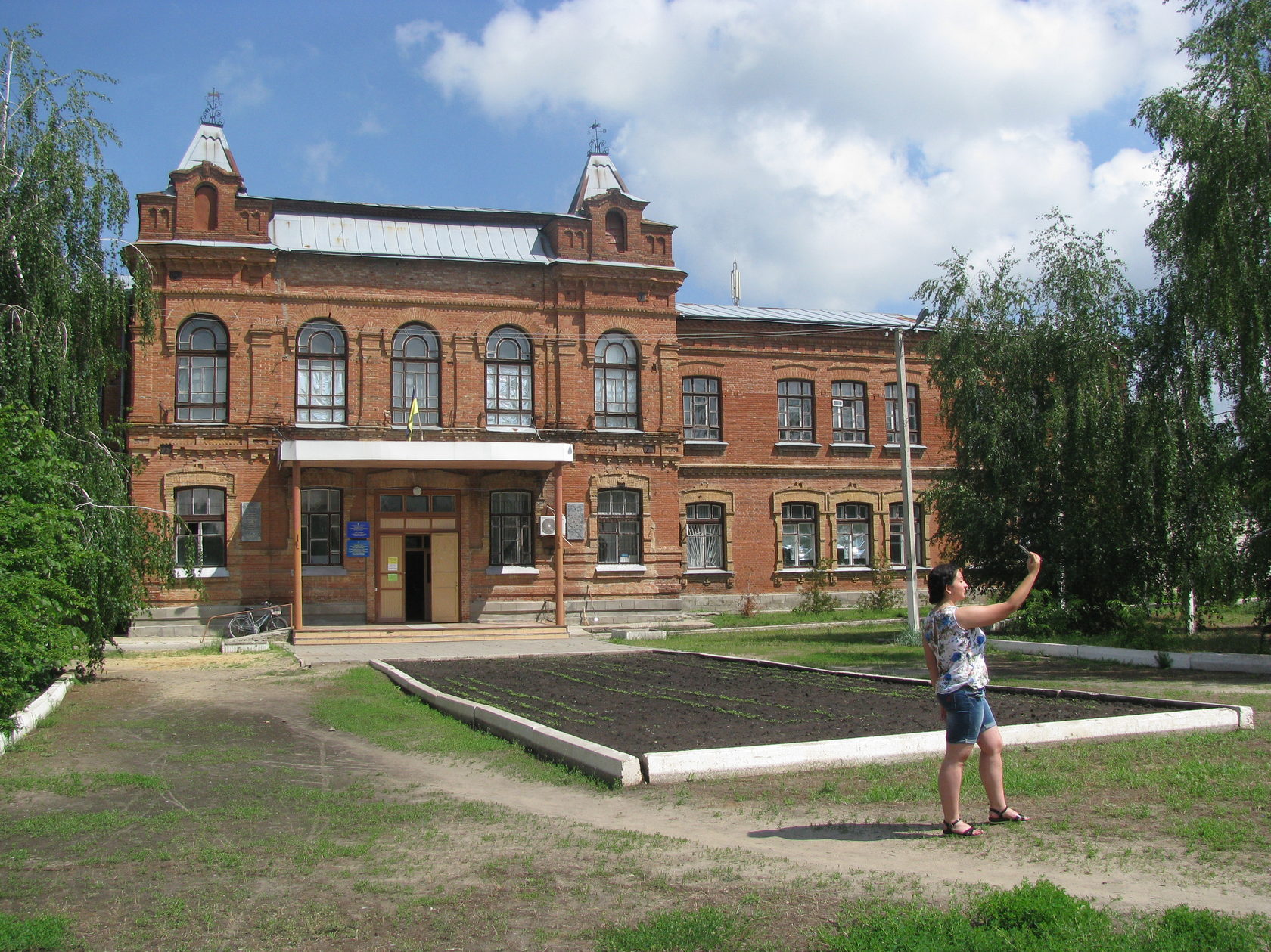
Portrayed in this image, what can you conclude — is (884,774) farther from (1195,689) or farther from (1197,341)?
(1197,341)

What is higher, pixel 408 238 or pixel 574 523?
pixel 408 238

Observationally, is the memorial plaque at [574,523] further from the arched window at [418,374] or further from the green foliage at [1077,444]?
the green foliage at [1077,444]

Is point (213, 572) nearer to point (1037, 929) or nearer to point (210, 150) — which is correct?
point (210, 150)

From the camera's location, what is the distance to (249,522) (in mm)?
24516

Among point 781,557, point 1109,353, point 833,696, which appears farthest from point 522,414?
point 833,696

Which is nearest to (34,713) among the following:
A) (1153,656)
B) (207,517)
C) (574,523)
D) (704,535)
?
(207,517)

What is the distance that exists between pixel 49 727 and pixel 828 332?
2381 cm

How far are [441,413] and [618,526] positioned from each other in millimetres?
5318

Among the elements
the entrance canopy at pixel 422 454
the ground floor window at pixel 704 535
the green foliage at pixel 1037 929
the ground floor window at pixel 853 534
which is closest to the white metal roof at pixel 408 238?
the entrance canopy at pixel 422 454

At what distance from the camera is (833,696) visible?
1235cm

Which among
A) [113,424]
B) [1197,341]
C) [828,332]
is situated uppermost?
[828,332]

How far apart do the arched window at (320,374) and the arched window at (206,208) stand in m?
3.23

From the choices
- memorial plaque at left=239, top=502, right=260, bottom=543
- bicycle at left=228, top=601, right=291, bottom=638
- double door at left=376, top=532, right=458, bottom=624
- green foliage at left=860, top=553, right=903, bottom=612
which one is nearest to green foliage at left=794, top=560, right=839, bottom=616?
green foliage at left=860, top=553, right=903, bottom=612

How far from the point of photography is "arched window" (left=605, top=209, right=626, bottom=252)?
2759 cm
